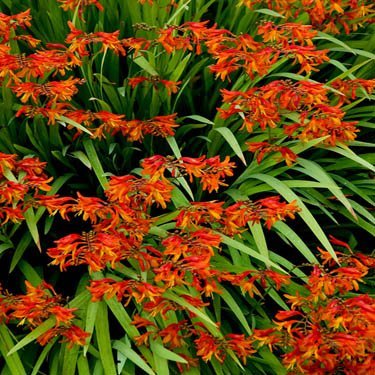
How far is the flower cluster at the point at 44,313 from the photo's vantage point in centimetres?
199

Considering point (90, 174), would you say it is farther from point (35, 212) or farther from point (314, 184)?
point (314, 184)

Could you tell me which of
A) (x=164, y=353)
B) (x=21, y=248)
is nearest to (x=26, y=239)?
(x=21, y=248)

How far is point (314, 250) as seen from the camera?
275cm

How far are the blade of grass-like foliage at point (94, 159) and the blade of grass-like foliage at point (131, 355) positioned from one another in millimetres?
490

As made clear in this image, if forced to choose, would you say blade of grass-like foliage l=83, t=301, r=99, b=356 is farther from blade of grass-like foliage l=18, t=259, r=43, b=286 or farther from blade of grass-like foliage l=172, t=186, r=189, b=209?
blade of grass-like foliage l=172, t=186, r=189, b=209

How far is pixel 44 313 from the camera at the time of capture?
2021 millimetres

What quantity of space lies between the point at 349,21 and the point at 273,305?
1218 mm

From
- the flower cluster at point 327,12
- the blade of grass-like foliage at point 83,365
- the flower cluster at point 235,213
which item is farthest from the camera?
the flower cluster at point 327,12

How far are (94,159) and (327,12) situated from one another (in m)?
1.10

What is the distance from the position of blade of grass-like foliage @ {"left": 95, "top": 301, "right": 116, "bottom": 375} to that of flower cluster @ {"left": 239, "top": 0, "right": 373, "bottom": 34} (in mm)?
1219

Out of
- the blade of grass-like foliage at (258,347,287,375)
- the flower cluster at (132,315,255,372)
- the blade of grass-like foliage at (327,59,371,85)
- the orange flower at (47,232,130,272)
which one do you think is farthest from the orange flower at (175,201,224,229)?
the blade of grass-like foliage at (327,59,371,85)

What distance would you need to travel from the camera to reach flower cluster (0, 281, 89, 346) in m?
1.99

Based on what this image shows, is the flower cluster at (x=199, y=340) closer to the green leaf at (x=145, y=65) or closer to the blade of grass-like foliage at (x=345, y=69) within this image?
the green leaf at (x=145, y=65)

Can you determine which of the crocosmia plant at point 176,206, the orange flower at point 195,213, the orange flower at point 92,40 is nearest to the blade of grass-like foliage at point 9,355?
the crocosmia plant at point 176,206
